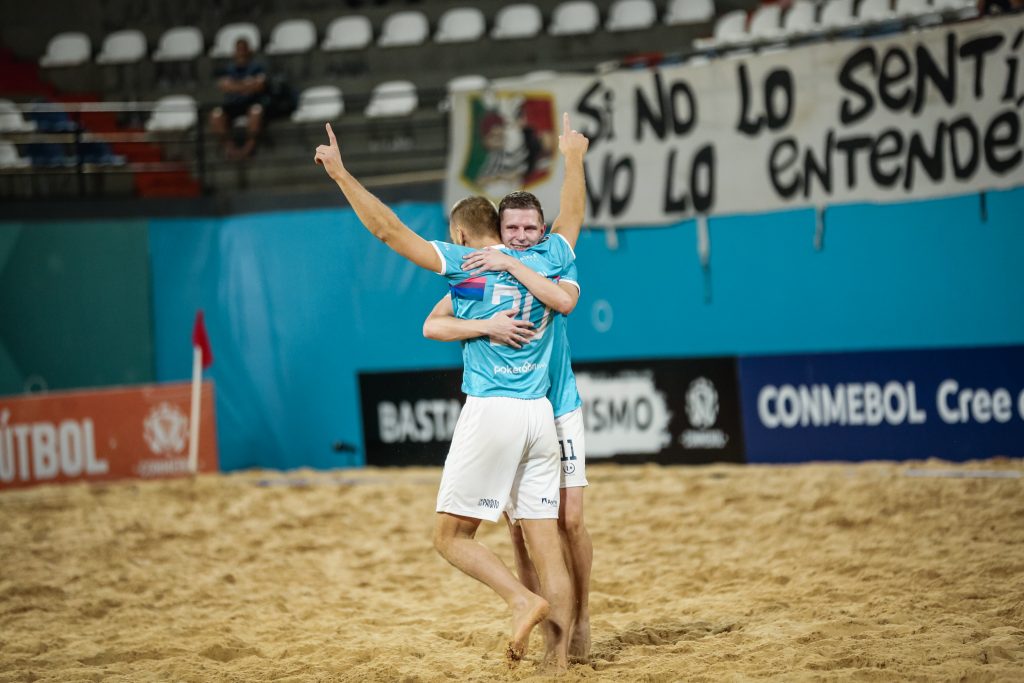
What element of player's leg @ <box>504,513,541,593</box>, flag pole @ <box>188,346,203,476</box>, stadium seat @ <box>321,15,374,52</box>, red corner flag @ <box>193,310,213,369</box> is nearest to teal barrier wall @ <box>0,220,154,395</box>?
red corner flag @ <box>193,310,213,369</box>

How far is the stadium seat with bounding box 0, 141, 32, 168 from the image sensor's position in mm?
14594

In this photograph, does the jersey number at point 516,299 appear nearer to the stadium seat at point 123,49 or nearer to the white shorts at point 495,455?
the white shorts at point 495,455

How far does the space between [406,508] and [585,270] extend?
338 cm

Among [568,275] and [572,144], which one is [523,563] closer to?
[568,275]

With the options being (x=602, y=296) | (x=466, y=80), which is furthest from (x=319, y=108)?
(x=602, y=296)

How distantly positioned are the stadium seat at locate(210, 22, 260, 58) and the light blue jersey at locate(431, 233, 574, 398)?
1334 cm

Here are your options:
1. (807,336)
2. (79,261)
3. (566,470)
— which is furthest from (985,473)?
(79,261)

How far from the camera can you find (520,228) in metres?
5.17

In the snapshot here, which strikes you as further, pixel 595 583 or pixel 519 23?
pixel 519 23

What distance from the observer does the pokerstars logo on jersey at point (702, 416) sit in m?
11.5

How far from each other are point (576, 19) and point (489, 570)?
40.6 feet

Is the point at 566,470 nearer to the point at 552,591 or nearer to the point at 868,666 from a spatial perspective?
the point at 552,591

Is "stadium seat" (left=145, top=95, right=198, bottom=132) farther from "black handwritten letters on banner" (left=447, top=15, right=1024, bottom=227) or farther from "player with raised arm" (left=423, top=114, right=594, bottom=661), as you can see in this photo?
"player with raised arm" (left=423, top=114, right=594, bottom=661)

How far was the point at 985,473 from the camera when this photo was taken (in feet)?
31.4
